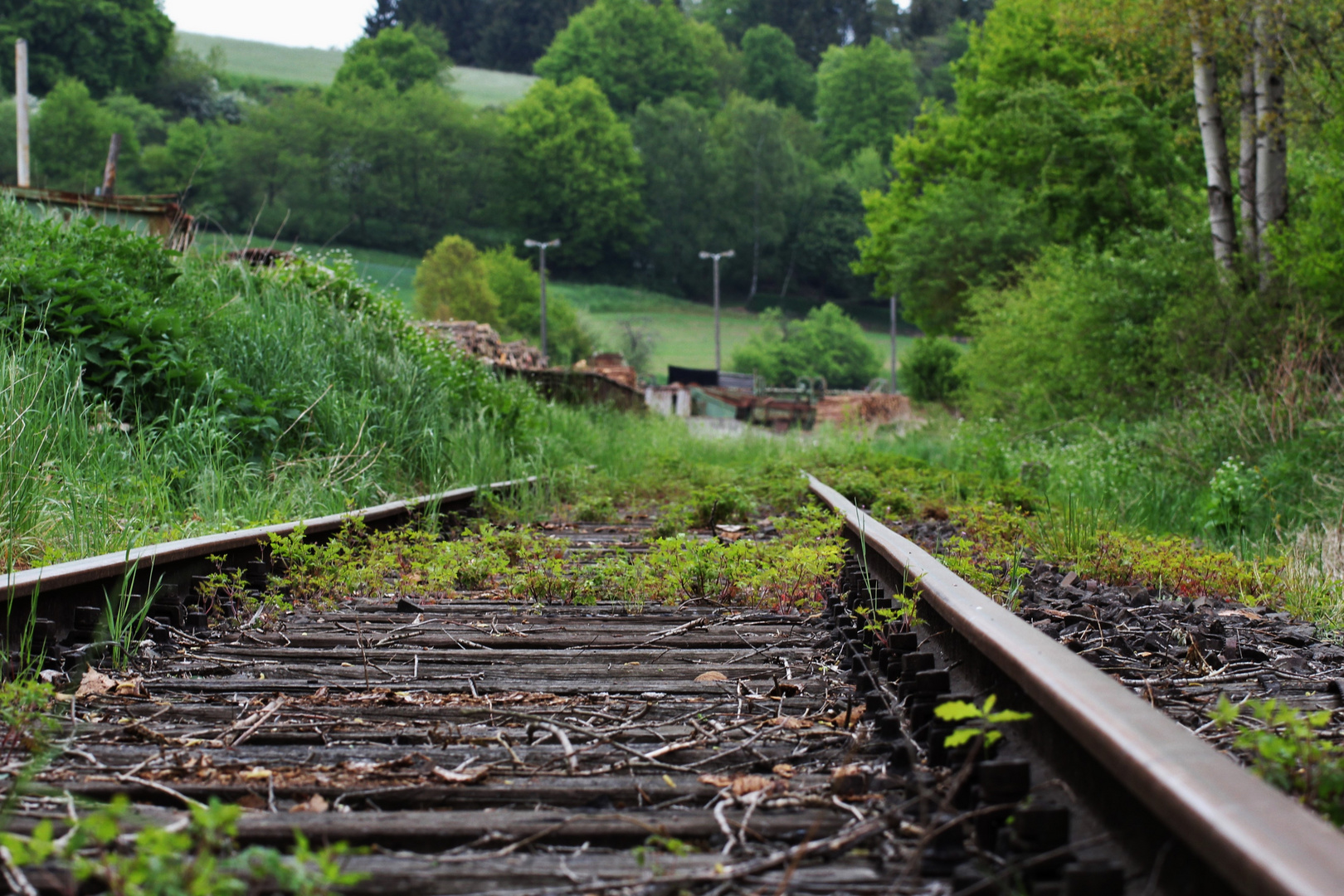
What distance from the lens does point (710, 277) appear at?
9312 centimetres

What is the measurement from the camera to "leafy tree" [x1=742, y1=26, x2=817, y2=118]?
11206 centimetres

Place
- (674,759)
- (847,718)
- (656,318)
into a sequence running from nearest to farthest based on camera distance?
1. (674,759)
2. (847,718)
3. (656,318)

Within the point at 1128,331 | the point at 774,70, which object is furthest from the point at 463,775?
the point at 774,70

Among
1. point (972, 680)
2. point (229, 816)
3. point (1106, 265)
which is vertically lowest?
point (972, 680)

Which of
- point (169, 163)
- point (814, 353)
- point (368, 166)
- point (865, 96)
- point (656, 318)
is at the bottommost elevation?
point (814, 353)

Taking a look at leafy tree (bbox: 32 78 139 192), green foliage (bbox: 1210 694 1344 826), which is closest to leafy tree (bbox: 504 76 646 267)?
leafy tree (bbox: 32 78 139 192)

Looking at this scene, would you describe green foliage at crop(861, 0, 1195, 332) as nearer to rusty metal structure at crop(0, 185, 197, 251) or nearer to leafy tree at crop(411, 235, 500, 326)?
rusty metal structure at crop(0, 185, 197, 251)

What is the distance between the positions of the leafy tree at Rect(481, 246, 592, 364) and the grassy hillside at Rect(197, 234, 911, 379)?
175cm

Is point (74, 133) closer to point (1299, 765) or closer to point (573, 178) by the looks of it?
point (573, 178)

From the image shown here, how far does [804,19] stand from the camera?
397 feet

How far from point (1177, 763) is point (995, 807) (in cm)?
36

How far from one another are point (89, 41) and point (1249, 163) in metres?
98.5

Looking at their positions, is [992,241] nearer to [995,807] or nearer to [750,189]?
[995,807]

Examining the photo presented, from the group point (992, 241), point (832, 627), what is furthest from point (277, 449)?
point (992, 241)
